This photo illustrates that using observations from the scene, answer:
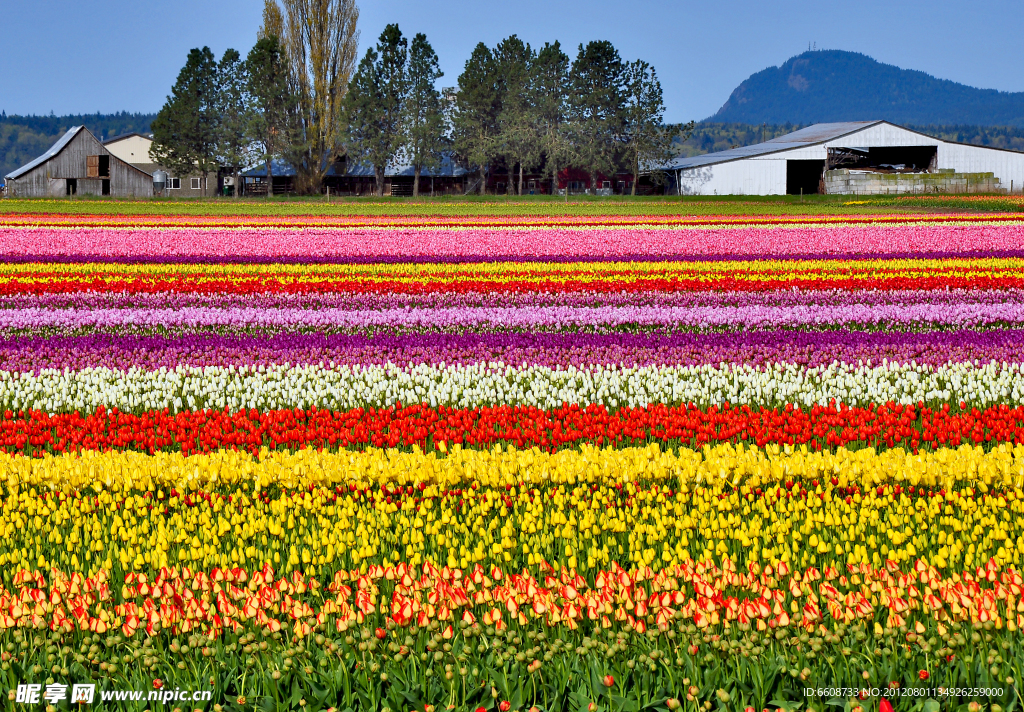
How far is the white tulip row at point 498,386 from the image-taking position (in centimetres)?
952

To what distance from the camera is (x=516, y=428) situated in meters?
8.37

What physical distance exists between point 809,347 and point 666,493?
5.69 meters

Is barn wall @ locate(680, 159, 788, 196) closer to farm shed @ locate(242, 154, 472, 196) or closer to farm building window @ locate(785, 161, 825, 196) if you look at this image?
farm building window @ locate(785, 161, 825, 196)

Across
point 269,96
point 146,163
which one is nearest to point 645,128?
point 269,96

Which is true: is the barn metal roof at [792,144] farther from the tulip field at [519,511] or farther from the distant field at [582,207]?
the tulip field at [519,511]

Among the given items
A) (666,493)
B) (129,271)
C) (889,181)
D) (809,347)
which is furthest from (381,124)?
(666,493)

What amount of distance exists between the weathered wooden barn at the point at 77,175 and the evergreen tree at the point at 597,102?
38.3m

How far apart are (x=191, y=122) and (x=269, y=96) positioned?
7223 millimetres

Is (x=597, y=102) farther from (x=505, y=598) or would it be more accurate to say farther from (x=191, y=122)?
(x=505, y=598)

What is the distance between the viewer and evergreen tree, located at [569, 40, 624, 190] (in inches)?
3118

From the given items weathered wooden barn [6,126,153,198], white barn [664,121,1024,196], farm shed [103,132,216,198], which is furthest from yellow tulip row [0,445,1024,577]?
weathered wooden barn [6,126,153,198]

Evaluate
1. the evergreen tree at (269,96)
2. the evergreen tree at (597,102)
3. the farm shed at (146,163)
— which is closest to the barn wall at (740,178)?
the evergreen tree at (597,102)

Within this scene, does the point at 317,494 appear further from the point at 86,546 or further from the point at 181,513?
the point at 86,546

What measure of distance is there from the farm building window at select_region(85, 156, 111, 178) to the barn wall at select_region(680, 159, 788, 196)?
5141cm
